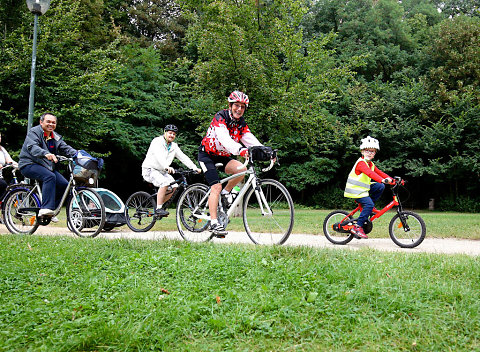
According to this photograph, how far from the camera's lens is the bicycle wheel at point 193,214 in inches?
255

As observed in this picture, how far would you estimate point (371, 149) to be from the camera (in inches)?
277

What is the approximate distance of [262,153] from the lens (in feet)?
18.4

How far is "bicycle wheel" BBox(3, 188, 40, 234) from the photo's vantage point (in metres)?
7.34

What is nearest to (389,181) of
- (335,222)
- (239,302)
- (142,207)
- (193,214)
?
(335,222)

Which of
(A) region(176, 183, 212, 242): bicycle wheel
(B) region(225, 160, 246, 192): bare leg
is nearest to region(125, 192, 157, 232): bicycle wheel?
(A) region(176, 183, 212, 242): bicycle wheel

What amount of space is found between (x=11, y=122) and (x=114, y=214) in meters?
12.6

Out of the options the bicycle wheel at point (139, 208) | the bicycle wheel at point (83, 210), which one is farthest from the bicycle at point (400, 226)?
the bicycle wheel at point (83, 210)

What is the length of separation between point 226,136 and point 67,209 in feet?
10.2

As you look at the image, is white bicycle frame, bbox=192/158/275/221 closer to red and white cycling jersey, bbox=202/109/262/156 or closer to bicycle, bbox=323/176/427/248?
red and white cycling jersey, bbox=202/109/262/156

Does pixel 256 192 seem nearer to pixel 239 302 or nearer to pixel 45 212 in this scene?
pixel 239 302

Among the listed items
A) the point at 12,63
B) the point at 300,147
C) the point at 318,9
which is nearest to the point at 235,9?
the point at 12,63

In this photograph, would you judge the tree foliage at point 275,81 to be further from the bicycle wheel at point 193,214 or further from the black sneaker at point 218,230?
the black sneaker at point 218,230

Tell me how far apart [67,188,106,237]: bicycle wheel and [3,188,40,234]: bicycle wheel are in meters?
0.81

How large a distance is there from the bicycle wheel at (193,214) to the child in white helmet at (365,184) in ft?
7.63
